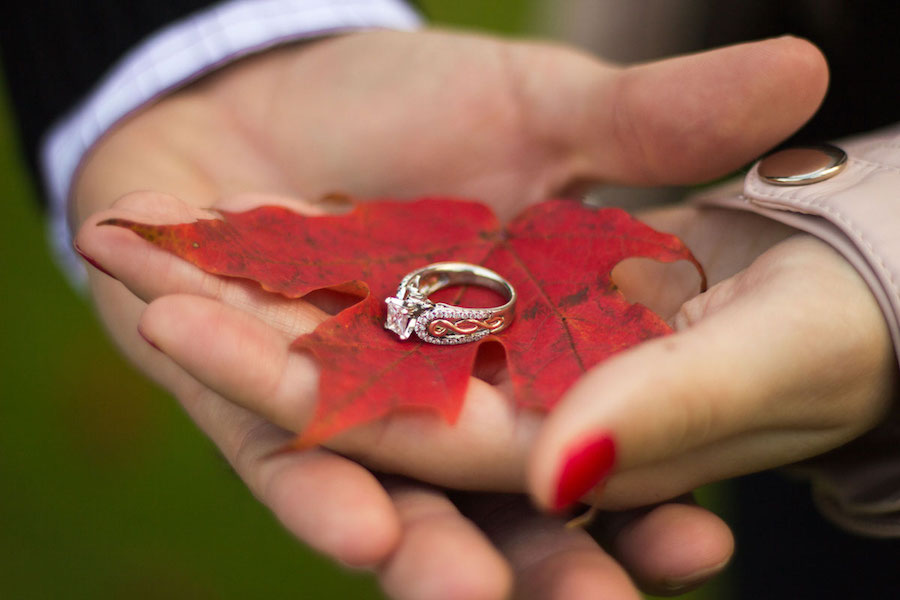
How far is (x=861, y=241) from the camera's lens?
1.12 m

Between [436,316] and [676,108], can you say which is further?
[676,108]

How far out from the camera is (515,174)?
1.83 metres

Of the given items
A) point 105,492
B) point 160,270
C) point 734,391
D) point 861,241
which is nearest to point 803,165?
point 861,241

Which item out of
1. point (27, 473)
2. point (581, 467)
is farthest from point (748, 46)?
point (27, 473)

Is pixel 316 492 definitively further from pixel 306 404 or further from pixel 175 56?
pixel 175 56

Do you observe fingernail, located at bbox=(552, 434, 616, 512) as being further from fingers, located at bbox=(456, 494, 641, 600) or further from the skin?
fingers, located at bbox=(456, 494, 641, 600)

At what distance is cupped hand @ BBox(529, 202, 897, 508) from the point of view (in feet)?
2.81

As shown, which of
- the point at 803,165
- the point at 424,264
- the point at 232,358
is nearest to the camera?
the point at 232,358

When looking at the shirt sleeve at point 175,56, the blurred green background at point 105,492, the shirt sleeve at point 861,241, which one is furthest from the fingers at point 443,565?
the blurred green background at point 105,492

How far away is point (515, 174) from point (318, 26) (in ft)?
2.32

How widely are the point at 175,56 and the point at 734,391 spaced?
1.63 meters

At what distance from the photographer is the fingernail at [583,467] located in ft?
2.76

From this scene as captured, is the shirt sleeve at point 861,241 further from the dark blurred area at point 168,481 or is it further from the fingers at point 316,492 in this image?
the fingers at point 316,492

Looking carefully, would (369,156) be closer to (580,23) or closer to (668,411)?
(668,411)
